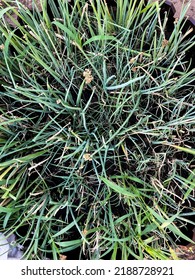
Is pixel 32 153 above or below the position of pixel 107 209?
above

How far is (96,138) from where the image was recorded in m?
0.57

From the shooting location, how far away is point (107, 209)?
2.11 ft

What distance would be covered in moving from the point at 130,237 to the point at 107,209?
7 cm

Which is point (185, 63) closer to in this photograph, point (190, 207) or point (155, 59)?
point (155, 59)

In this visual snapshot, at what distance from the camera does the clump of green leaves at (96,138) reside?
586mm

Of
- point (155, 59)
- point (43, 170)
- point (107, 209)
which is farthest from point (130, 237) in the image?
point (155, 59)

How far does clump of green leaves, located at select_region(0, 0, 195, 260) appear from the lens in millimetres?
586

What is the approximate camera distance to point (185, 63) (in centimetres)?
67

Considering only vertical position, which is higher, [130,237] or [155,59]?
[155,59]

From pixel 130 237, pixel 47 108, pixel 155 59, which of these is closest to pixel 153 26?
pixel 155 59

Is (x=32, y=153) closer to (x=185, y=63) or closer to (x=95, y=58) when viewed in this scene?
(x=95, y=58)
